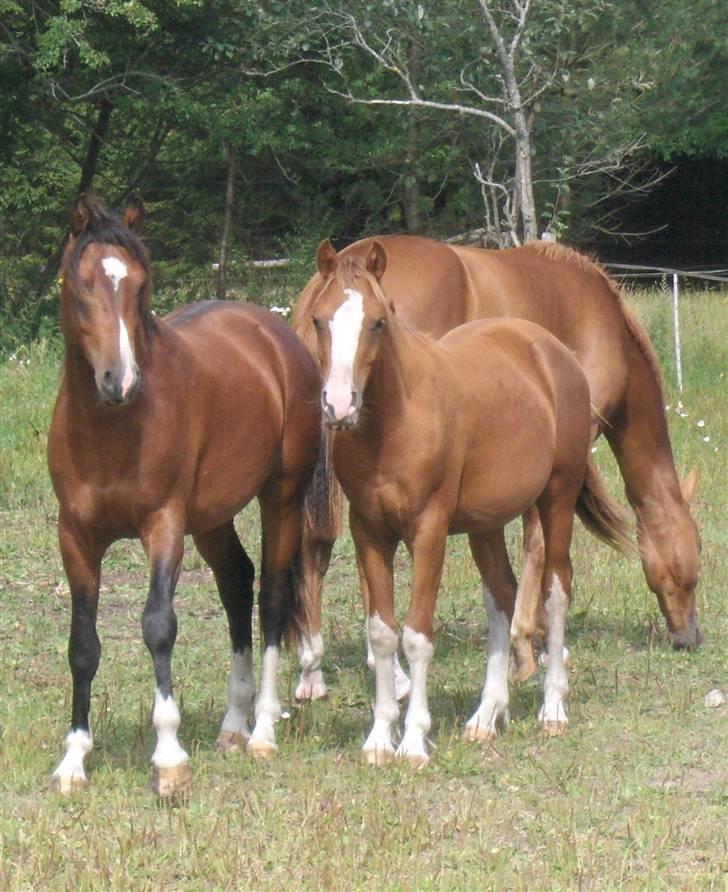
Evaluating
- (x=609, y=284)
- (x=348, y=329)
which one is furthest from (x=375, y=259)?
(x=609, y=284)

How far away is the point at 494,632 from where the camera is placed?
19.8 feet

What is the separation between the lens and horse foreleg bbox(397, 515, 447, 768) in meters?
5.44

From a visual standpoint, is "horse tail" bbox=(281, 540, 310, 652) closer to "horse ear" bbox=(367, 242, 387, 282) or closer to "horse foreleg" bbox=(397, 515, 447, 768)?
"horse foreleg" bbox=(397, 515, 447, 768)

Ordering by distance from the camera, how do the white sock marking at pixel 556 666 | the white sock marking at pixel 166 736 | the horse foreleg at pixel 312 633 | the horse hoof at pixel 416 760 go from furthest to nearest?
the horse foreleg at pixel 312 633 < the white sock marking at pixel 556 666 < the horse hoof at pixel 416 760 < the white sock marking at pixel 166 736

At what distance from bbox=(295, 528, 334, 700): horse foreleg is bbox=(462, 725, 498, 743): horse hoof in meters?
0.93

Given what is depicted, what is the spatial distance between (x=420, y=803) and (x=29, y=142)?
15.6 metres

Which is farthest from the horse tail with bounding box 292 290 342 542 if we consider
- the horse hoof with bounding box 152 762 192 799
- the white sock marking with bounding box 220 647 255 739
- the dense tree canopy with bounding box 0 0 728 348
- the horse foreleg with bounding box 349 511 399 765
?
the dense tree canopy with bounding box 0 0 728 348

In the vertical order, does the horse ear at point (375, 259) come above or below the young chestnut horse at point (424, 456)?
above

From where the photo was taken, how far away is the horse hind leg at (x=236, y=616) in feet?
19.2

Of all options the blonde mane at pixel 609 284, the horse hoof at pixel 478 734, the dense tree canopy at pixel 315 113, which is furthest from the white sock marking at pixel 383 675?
the dense tree canopy at pixel 315 113

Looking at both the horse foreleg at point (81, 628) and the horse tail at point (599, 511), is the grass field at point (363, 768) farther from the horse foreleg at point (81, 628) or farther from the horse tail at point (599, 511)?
the horse tail at point (599, 511)

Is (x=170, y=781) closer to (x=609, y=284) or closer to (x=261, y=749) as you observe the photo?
(x=261, y=749)

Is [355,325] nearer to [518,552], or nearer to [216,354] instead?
[216,354]

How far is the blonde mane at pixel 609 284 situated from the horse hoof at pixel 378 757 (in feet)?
11.0
